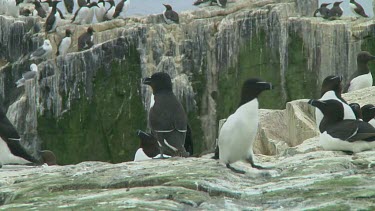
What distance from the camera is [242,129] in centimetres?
879

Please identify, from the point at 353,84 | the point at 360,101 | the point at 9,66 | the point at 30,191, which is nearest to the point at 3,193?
the point at 30,191

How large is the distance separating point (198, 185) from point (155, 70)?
810 inches

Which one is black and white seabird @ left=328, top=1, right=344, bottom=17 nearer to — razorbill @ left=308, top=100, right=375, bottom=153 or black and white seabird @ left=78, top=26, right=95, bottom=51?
black and white seabird @ left=78, top=26, right=95, bottom=51

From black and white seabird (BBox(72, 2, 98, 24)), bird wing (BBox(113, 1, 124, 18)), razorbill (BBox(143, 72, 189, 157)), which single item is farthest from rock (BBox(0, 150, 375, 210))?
black and white seabird (BBox(72, 2, 98, 24))

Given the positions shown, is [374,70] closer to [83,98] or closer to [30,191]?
[83,98]

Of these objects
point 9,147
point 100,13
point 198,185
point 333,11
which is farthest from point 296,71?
point 198,185

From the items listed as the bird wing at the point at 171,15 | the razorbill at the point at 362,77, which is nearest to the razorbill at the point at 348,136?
the razorbill at the point at 362,77

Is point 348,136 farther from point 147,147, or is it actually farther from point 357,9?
point 357,9

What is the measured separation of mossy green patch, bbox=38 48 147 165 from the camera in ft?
90.6

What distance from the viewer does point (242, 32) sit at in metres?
27.9

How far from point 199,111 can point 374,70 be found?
521 cm

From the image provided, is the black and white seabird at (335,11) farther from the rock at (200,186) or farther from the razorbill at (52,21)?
the rock at (200,186)

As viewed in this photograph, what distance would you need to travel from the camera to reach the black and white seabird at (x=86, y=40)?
90.4ft

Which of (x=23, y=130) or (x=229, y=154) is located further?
(x=23, y=130)
